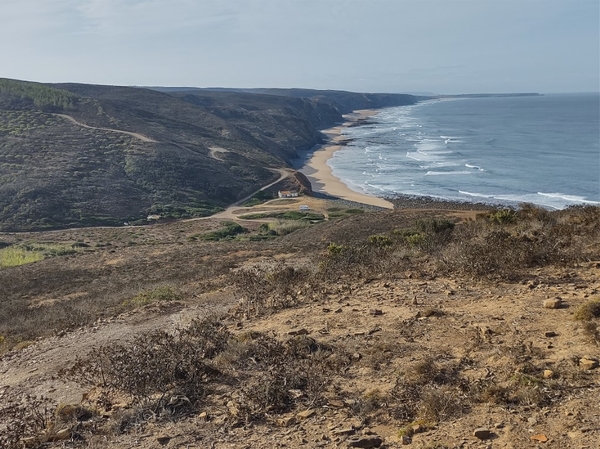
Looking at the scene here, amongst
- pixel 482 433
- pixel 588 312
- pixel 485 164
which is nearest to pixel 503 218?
pixel 588 312

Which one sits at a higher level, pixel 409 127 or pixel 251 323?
pixel 409 127

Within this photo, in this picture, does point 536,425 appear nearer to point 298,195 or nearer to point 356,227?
point 356,227

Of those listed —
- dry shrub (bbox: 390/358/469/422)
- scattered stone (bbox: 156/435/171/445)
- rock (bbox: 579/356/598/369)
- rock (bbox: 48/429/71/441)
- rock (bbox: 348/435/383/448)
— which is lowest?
rock (bbox: 48/429/71/441)

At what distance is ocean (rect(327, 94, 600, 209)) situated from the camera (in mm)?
52312

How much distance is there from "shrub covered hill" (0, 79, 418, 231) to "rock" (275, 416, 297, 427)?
43369 millimetres

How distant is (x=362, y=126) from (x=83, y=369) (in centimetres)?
14676

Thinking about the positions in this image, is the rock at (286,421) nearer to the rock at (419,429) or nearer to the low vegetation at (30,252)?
the rock at (419,429)

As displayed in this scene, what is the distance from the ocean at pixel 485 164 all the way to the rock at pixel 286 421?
4410 centimetres

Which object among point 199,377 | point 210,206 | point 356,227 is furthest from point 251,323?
point 210,206

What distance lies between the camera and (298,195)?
2265 inches

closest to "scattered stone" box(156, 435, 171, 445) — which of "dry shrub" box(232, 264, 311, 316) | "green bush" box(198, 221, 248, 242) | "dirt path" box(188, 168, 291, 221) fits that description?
"dry shrub" box(232, 264, 311, 316)

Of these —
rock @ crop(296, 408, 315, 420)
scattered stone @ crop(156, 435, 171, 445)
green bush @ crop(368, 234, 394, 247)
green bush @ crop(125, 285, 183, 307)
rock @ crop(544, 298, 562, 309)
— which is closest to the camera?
scattered stone @ crop(156, 435, 171, 445)

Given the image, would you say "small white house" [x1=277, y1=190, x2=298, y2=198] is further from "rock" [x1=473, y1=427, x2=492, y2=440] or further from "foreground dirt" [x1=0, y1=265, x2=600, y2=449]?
"rock" [x1=473, y1=427, x2=492, y2=440]

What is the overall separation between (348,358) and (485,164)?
223 ft
